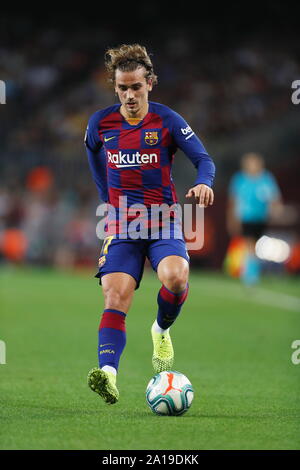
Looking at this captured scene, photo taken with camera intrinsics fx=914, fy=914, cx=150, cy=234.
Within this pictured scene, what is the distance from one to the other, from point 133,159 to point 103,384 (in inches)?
58.0

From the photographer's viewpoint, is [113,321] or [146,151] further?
[146,151]

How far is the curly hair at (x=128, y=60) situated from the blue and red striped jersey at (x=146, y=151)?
247 millimetres

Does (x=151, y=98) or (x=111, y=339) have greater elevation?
(x=151, y=98)

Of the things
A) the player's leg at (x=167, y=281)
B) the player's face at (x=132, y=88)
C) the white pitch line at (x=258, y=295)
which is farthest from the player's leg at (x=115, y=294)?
the white pitch line at (x=258, y=295)

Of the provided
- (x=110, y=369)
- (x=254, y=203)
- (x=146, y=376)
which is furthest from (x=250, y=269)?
(x=110, y=369)

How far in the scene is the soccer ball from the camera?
4992 millimetres

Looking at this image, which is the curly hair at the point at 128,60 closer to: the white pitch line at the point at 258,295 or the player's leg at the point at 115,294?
the player's leg at the point at 115,294

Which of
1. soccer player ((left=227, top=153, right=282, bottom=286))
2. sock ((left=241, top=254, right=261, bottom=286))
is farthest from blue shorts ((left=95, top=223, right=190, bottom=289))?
soccer player ((left=227, top=153, right=282, bottom=286))

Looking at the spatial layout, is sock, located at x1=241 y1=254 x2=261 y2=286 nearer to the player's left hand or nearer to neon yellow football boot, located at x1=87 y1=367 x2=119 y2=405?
the player's left hand

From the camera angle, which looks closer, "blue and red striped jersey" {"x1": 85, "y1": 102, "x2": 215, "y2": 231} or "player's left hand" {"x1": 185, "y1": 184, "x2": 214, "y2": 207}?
"player's left hand" {"x1": 185, "y1": 184, "x2": 214, "y2": 207}

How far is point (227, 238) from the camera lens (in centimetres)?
2067

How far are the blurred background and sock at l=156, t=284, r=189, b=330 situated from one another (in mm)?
12766

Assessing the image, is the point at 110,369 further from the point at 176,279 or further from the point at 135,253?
the point at 135,253

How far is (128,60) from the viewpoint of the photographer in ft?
18.4
